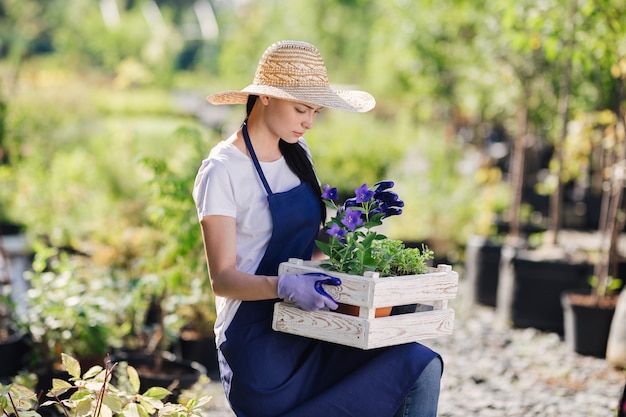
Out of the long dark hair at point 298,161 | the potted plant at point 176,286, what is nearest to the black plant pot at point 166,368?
the potted plant at point 176,286

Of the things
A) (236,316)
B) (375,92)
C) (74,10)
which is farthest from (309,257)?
(74,10)

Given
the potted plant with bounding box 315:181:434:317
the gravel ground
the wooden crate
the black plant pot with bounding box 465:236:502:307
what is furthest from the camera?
the black plant pot with bounding box 465:236:502:307

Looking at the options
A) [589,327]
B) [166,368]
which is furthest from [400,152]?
[166,368]

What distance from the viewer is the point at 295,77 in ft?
9.66

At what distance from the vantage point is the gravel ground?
16.1ft

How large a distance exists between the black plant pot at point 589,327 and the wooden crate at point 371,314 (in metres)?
3.56

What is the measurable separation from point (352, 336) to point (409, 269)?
0.31m

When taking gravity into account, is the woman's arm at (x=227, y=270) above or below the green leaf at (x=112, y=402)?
above

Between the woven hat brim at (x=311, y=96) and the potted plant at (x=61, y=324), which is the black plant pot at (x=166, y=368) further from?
the woven hat brim at (x=311, y=96)

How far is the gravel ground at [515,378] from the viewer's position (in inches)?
193

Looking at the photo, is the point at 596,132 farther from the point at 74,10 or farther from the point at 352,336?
the point at 74,10

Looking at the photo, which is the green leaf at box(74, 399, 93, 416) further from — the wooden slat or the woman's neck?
the woman's neck

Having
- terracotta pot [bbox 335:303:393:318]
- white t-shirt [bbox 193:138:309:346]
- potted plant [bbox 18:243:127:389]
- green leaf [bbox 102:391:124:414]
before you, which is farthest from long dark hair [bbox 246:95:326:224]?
potted plant [bbox 18:243:127:389]

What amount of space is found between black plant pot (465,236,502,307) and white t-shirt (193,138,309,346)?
504 cm
